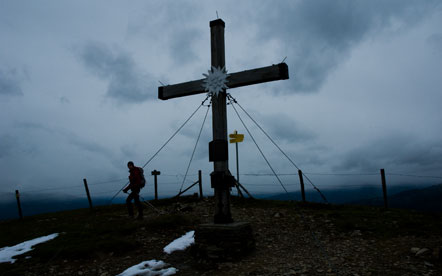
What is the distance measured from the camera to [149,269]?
6.82 m

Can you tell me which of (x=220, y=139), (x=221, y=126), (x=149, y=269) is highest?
(x=221, y=126)

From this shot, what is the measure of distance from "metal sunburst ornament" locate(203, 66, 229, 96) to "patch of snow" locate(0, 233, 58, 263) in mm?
7266

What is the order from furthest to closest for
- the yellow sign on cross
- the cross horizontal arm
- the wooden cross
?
the yellow sign on cross, the wooden cross, the cross horizontal arm

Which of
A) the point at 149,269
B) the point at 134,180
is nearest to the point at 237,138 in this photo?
the point at 134,180

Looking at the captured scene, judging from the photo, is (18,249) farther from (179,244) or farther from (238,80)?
(238,80)

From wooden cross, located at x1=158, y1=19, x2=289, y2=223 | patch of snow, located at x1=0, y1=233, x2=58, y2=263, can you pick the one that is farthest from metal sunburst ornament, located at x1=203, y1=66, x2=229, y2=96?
patch of snow, located at x1=0, y1=233, x2=58, y2=263

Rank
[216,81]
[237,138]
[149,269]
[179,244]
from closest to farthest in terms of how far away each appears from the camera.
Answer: [149,269]
[216,81]
[179,244]
[237,138]

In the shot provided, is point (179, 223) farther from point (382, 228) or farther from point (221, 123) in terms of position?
point (382, 228)

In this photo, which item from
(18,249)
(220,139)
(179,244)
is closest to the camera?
(220,139)

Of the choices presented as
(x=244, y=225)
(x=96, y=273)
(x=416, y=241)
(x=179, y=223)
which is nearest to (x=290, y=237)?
(x=244, y=225)

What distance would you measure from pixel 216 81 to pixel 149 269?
16.2 ft

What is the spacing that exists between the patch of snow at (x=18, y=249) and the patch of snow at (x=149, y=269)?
401 centimetres

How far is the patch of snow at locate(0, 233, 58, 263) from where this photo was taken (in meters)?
8.57

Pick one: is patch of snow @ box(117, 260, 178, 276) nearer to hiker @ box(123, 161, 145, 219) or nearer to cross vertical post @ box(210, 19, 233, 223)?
cross vertical post @ box(210, 19, 233, 223)
